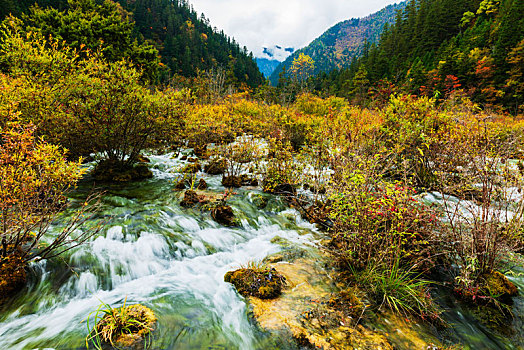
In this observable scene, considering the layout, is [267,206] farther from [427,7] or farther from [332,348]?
[427,7]

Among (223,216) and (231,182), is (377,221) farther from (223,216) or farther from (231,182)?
(231,182)

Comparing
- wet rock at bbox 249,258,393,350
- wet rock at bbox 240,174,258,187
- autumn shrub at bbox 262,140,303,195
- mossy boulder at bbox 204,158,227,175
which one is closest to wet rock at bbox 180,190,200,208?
autumn shrub at bbox 262,140,303,195

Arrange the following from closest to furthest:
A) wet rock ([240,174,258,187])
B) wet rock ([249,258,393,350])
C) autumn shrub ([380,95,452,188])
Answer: wet rock ([249,258,393,350]) < autumn shrub ([380,95,452,188]) < wet rock ([240,174,258,187])

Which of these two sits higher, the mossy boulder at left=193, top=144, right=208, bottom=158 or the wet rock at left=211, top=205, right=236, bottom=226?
the mossy boulder at left=193, top=144, right=208, bottom=158

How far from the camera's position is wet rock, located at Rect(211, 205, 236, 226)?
20.9 feet

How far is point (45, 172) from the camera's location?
3.72 metres

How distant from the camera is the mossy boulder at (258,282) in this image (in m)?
3.72

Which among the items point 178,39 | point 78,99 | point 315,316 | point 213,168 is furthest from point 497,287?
point 178,39

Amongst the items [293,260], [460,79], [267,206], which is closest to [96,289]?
[293,260]

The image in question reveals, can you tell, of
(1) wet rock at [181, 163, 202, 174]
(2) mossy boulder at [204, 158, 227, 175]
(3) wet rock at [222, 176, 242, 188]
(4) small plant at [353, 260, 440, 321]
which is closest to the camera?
(4) small plant at [353, 260, 440, 321]

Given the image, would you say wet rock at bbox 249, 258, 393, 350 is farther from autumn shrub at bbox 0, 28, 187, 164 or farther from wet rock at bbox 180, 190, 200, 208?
autumn shrub at bbox 0, 28, 187, 164

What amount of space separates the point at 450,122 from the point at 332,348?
8.77m

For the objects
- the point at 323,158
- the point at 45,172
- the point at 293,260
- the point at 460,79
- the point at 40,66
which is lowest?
the point at 293,260

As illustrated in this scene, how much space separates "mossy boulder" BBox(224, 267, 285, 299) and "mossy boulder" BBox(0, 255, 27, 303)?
3104mm
